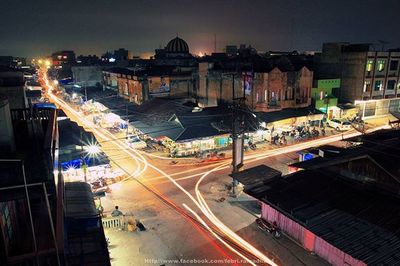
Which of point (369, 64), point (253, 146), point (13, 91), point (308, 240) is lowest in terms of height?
point (253, 146)

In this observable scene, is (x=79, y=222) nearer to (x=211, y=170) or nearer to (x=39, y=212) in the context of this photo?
(x=39, y=212)

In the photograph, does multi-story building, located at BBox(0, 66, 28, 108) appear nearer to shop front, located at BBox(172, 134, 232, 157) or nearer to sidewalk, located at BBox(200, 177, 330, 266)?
sidewalk, located at BBox(200, 177, 330, 266)

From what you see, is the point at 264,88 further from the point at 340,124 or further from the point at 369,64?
the point at 369,64

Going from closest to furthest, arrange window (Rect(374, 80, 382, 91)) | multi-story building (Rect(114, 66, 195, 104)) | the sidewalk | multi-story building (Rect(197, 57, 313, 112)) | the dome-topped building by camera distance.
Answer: the sidewalk → multi-story building (Rect(197, 57, 313, 112)) → window (Rect(374, 80, 382, 91)) → multi-story building (Rect(114, 66, 195, 104)) → the dome-topped building

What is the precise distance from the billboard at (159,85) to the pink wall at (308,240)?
40358mm

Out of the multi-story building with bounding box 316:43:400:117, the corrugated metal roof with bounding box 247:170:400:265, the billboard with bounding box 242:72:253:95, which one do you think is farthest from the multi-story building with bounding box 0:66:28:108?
the multi-story building with bounding box 316:43:400:117

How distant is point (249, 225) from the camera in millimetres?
22641

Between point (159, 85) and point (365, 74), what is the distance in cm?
3793

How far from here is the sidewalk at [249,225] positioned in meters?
18.7

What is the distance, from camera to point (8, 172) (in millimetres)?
10086

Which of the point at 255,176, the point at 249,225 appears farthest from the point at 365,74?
the point at 249,225

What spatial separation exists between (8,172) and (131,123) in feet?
116

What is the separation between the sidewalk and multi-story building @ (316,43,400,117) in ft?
125

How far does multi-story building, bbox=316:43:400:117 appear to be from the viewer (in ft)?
180
